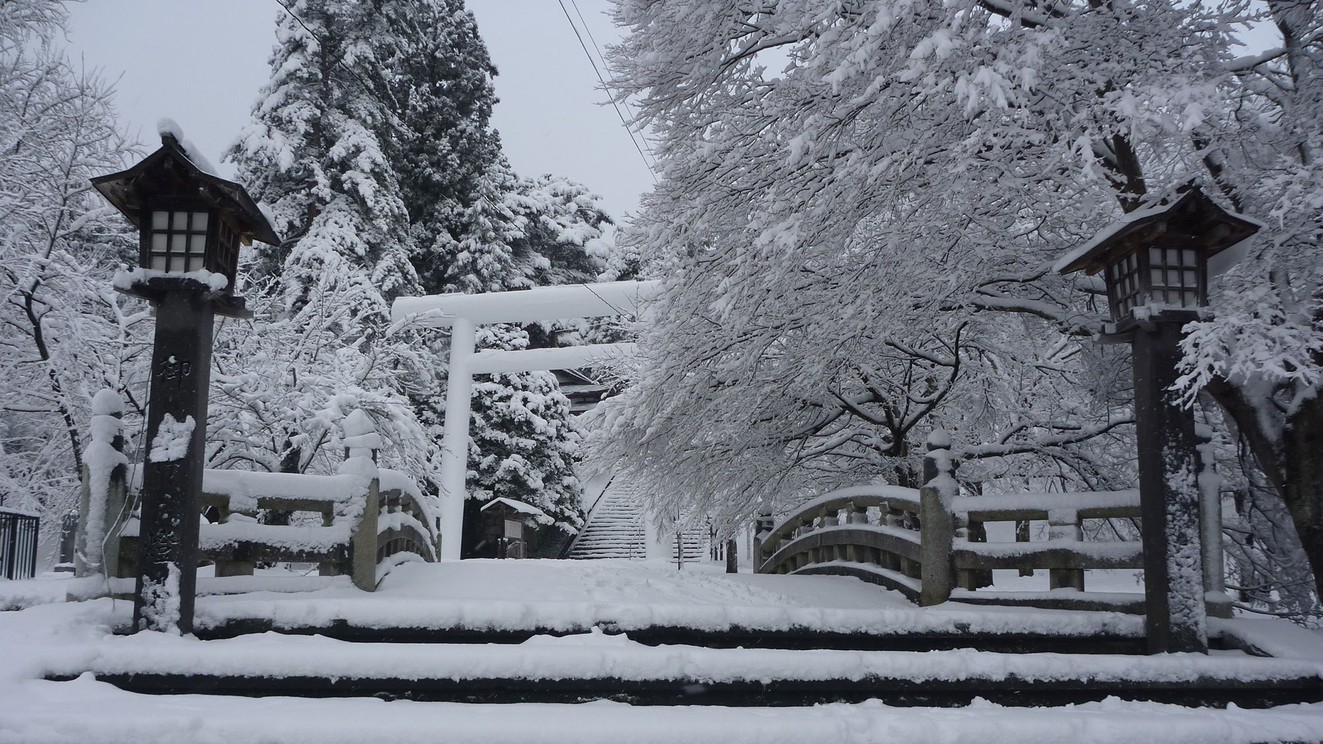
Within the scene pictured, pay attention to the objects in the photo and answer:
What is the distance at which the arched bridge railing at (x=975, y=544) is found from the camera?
5.45m

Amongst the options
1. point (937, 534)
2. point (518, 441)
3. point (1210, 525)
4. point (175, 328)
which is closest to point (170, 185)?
point (175, 328)

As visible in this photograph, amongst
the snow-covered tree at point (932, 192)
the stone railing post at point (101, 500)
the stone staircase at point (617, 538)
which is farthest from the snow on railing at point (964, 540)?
the stone staircase at point (617, 538)

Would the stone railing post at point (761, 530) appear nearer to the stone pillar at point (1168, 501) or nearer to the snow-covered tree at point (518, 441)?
the stone pillar at point (1168, 501)

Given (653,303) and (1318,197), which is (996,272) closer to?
(1318,197)

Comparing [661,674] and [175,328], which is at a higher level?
[175,328]

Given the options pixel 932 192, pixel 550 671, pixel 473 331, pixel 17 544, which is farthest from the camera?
pixel 473 331

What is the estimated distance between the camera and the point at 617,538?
79.8 feet

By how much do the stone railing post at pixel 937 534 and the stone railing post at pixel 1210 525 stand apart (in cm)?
163

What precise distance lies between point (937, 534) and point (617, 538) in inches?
739

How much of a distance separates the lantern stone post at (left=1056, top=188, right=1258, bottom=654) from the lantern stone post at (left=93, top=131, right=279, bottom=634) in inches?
208

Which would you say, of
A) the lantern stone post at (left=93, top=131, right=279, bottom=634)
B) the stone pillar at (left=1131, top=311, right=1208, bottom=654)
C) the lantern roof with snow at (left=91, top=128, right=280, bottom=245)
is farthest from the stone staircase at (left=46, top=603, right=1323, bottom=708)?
the lantern roof with snow at (left=91, top=128, right=280, bottom=245)

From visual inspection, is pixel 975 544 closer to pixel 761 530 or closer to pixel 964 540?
pixel 964 540

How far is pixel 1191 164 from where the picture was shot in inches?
199

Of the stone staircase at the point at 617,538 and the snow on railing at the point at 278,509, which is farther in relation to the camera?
the stone staircase at the point at 617,538
